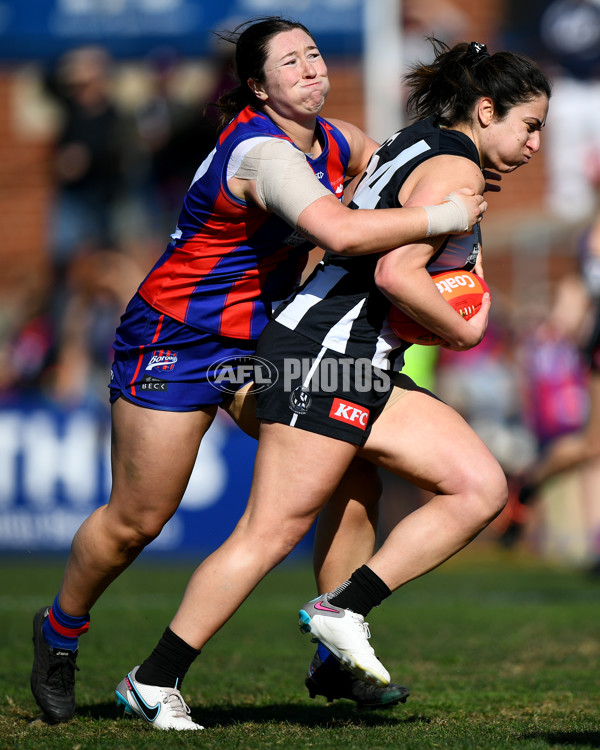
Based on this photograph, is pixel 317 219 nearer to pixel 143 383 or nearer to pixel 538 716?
pixel 143 383

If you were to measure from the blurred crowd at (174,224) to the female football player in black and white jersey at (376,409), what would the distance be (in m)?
A: 6.39

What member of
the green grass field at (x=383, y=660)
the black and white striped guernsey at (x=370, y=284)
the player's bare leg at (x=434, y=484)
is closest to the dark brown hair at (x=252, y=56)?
the black and white striped guernsey at (x=370, y=284)

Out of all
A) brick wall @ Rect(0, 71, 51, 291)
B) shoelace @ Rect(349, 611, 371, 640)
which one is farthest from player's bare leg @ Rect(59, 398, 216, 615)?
brick wall @ Rect(0, 71, 51, 291)

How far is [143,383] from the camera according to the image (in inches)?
153

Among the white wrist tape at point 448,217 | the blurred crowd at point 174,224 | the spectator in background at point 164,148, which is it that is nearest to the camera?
the white wrist tape at point 448,217

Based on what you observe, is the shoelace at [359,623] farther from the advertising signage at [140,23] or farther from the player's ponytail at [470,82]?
the advertising signage at [140,23]

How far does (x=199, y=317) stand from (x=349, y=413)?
641mm

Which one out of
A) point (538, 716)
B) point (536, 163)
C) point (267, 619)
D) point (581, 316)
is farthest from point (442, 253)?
point (536, 163)

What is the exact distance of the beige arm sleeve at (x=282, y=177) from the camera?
11.5 ft

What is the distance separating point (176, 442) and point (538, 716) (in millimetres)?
1603

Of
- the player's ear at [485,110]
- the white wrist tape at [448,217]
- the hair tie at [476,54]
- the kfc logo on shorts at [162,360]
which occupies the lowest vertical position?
the kfc logo on shorts at [162,360]

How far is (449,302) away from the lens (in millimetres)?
3672

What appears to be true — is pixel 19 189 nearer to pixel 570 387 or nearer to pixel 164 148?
pixel 164 148

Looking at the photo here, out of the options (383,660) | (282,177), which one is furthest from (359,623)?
(383,660)
